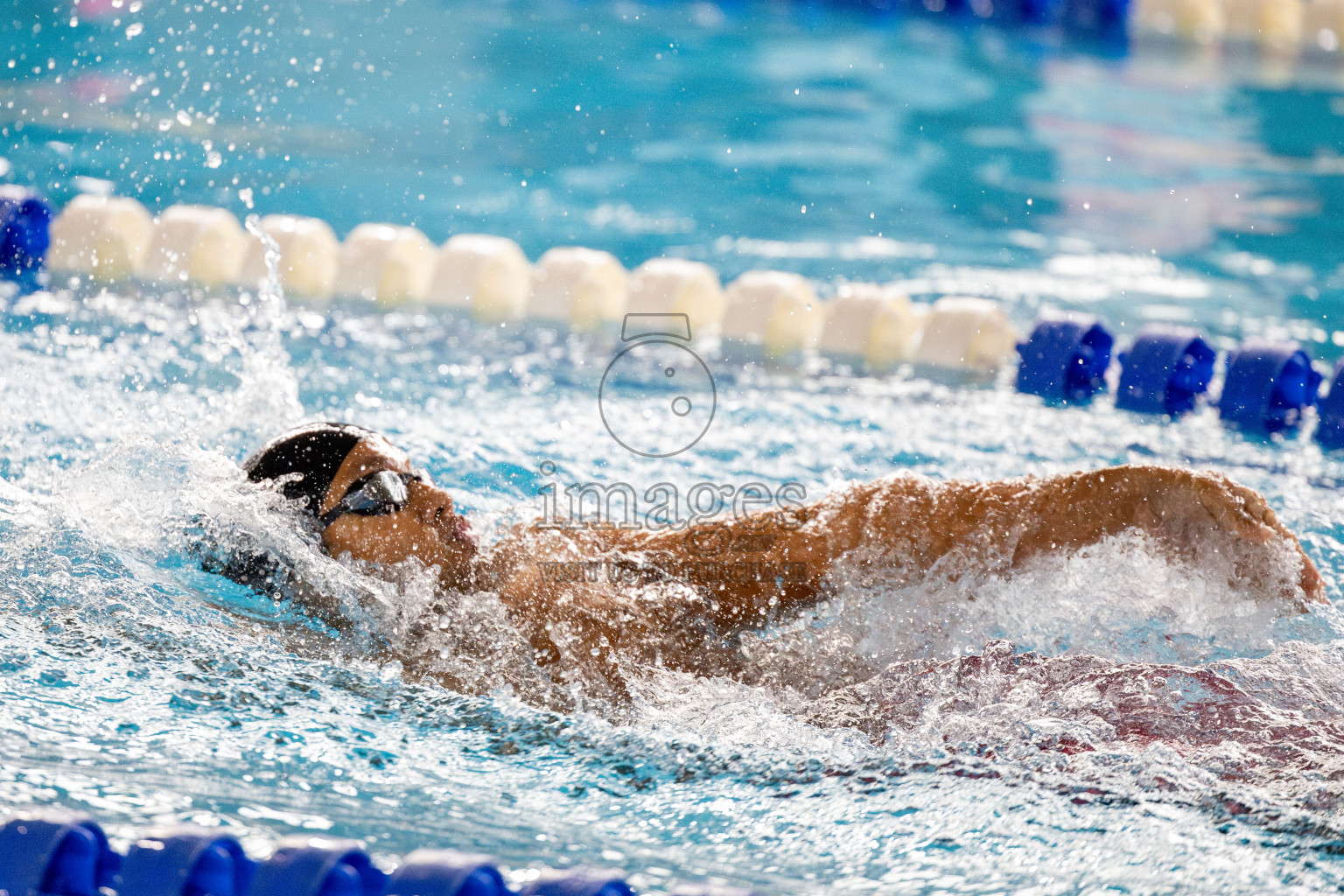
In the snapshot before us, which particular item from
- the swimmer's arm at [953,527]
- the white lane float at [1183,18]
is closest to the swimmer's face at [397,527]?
the swimmer's arm at [953,527]

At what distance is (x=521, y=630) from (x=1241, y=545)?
39.1 inches

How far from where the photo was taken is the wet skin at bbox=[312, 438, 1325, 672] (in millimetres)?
1775

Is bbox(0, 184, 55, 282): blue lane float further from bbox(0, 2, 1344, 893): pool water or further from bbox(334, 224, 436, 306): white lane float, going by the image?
bbox(334, 224, 436, 306): white lane float

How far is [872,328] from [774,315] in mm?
347

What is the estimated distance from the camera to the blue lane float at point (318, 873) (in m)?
1.33

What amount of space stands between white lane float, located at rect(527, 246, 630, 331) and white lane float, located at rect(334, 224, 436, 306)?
0.44m

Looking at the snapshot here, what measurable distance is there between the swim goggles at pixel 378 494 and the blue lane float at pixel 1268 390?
2.65 metres

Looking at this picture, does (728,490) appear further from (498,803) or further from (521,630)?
(498,803)

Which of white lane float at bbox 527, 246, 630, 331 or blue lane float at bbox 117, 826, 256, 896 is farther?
white lane float at bbox 527, 246, 630, 331

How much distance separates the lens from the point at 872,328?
4379mm

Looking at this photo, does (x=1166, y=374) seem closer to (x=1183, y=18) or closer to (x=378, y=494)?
(x=378, y=494)

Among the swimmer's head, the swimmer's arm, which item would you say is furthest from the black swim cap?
the swimmer's arm

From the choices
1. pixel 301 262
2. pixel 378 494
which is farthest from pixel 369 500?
pixel 301 262

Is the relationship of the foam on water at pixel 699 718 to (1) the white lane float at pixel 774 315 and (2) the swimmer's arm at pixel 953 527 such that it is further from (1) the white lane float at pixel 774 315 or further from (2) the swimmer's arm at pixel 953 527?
(1) the white lane float at pixel 774 315
